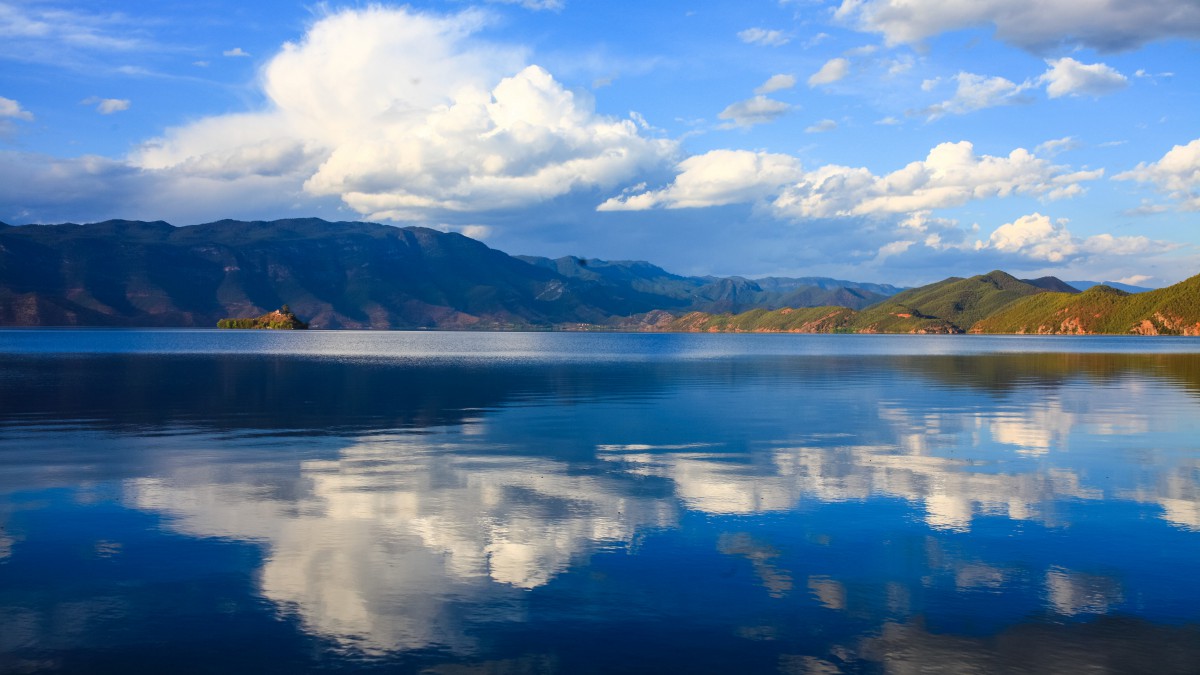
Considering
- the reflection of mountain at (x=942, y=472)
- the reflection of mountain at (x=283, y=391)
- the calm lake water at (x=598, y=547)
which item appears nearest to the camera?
the calm lake water at (x=598, y=547)

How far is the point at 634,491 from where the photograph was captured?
29.1 m

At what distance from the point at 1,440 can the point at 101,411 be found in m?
14.8

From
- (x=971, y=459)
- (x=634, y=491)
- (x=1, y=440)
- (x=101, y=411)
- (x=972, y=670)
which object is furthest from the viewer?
(x=101, y=411)

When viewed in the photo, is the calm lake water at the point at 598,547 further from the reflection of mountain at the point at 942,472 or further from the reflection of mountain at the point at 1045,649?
the reflection of mountain at the point at 942,472

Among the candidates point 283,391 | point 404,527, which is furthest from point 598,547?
point 283,391

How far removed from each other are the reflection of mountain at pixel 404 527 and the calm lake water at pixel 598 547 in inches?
4.6

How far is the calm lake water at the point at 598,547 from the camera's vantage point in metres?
15.1

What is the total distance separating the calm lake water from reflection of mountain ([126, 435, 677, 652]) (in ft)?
0.38

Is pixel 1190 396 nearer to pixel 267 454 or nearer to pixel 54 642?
pixel 267 454

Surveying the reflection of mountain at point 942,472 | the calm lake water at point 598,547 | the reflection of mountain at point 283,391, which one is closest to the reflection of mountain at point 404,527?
the calm lake water at point 598,547

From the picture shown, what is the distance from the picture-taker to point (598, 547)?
71.1 feet

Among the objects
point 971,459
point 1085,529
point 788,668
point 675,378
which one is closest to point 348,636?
point 788,668

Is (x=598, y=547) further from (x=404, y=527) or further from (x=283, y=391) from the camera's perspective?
(x=283, y=391)

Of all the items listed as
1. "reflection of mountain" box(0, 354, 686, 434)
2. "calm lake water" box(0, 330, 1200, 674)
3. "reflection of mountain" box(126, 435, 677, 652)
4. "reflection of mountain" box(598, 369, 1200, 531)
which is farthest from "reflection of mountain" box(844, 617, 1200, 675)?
"reflection of mountain" box(0, 354, 686, 434)
